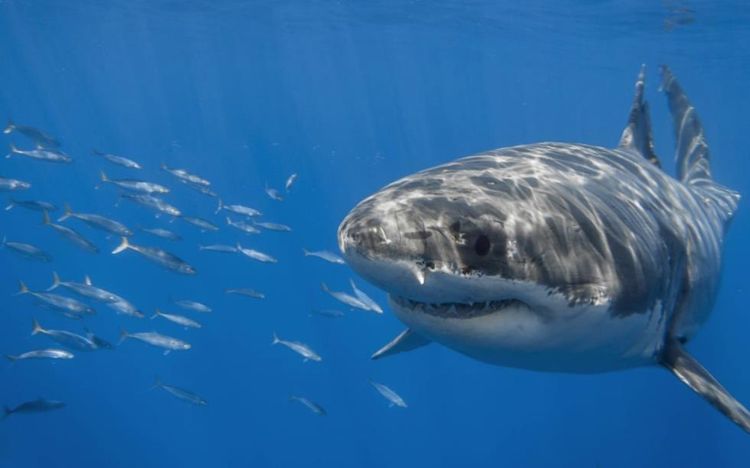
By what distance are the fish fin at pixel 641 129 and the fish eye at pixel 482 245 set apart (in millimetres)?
3949

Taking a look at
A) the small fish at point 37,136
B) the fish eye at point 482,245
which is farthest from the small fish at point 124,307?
the fish eye at point 482,245

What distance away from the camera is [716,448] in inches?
747

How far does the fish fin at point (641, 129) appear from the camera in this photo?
19.9ft

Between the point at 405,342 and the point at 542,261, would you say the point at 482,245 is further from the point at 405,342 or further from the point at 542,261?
the point at 405,342

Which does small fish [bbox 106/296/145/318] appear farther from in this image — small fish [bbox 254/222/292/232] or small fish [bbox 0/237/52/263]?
small fish [bbox 254/222/292/232]

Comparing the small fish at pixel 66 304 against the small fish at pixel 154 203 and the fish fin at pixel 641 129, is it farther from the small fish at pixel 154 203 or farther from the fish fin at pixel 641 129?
the fish fin at pixel 641 129

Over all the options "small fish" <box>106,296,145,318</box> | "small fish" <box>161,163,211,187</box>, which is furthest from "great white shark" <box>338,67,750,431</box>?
"small fish" <box>161,163,211,187</box>

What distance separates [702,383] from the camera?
3699 mm

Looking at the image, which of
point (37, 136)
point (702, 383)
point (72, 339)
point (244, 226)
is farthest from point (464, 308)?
point (37, 136)

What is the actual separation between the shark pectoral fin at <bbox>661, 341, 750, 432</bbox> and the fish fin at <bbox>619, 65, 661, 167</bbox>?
2615 millimetres

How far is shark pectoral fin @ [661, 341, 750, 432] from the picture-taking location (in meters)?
3.54

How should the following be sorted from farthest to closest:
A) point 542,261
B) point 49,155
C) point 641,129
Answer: point 49,155 < point 641,129 < point 542,261

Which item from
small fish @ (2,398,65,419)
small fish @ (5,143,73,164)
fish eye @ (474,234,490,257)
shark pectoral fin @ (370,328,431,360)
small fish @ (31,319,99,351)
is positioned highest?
fish eye @ (474,234,490,257)

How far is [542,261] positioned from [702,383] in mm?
1664
